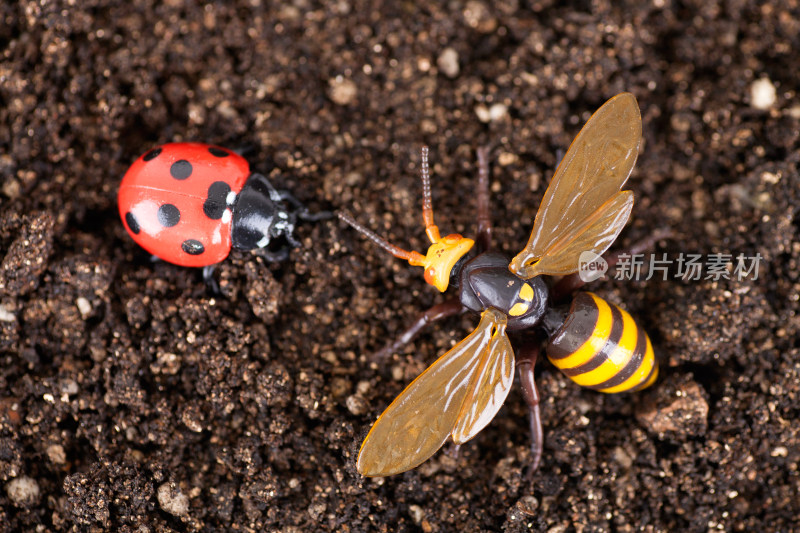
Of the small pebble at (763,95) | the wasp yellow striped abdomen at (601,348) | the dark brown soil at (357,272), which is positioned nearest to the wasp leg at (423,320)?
the dark brown soil at (357,272)

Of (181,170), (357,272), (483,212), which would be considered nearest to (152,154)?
(181,170)

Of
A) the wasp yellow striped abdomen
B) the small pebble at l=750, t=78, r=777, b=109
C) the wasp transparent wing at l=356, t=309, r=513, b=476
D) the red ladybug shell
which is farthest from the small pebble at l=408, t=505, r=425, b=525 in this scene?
the small pebble at l=750, t=78, r=777, b=109

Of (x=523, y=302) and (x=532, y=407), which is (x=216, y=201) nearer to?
(x=523, y=302)

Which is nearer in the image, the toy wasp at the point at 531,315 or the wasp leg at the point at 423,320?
the toy wasp at the point at 531,315

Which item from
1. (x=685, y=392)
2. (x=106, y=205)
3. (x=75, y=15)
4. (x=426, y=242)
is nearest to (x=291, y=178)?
(x=426, y=242)

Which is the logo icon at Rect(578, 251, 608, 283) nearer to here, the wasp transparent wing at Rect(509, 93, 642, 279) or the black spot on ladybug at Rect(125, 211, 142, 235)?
the wasp transparent wing at Rect(509, 93, 642, 279)

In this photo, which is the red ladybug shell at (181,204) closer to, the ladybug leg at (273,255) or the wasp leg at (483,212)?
the ladybug leg at (273,255)

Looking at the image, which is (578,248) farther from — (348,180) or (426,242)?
(348,180)
